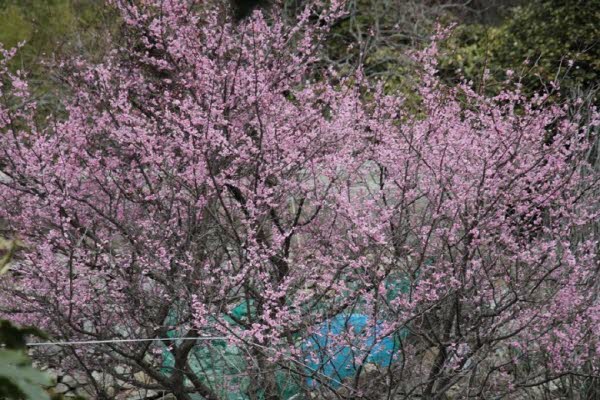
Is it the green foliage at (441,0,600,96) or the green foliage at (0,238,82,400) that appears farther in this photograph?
the green foliage at (441,0,600,96)

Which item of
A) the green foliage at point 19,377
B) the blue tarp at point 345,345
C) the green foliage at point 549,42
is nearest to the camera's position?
the green foliage at point 19,377

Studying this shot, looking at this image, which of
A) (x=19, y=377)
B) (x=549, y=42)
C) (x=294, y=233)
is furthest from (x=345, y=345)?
(x=549, y=42)

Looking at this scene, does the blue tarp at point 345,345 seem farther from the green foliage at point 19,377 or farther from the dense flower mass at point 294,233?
the green foliage at point 19,377

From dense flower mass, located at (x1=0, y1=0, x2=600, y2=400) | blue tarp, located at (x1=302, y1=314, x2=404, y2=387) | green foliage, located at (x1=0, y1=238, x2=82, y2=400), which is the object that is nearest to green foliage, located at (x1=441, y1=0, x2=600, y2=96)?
dense flower mass, located at (x1=0, y1=0, x2=600, y2=400)

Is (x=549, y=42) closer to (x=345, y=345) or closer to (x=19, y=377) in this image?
(x=345, y=345)

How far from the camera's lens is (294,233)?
4797 millimetres

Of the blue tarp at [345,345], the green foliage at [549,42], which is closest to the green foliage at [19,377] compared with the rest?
the blue tarp at [345,345]

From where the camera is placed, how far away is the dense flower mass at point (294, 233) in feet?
13.3

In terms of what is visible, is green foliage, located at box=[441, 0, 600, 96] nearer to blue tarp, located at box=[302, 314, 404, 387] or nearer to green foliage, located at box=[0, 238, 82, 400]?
blue tarp, located at box=[302, 314, 404, 387]

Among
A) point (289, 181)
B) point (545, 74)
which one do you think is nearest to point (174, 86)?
point (289, 181)

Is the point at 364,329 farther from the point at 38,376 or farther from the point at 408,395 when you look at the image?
the point at 38,376

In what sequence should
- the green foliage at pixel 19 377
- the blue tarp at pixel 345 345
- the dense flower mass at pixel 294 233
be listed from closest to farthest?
1. the green foliage at pixel 19 377
2. the blue tarp at pixel 345 345
3. the dense flower mass at pixel 294 233

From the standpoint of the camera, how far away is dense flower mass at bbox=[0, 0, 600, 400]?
13.3 ft

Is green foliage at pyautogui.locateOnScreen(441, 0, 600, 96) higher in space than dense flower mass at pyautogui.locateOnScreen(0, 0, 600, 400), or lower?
higher
